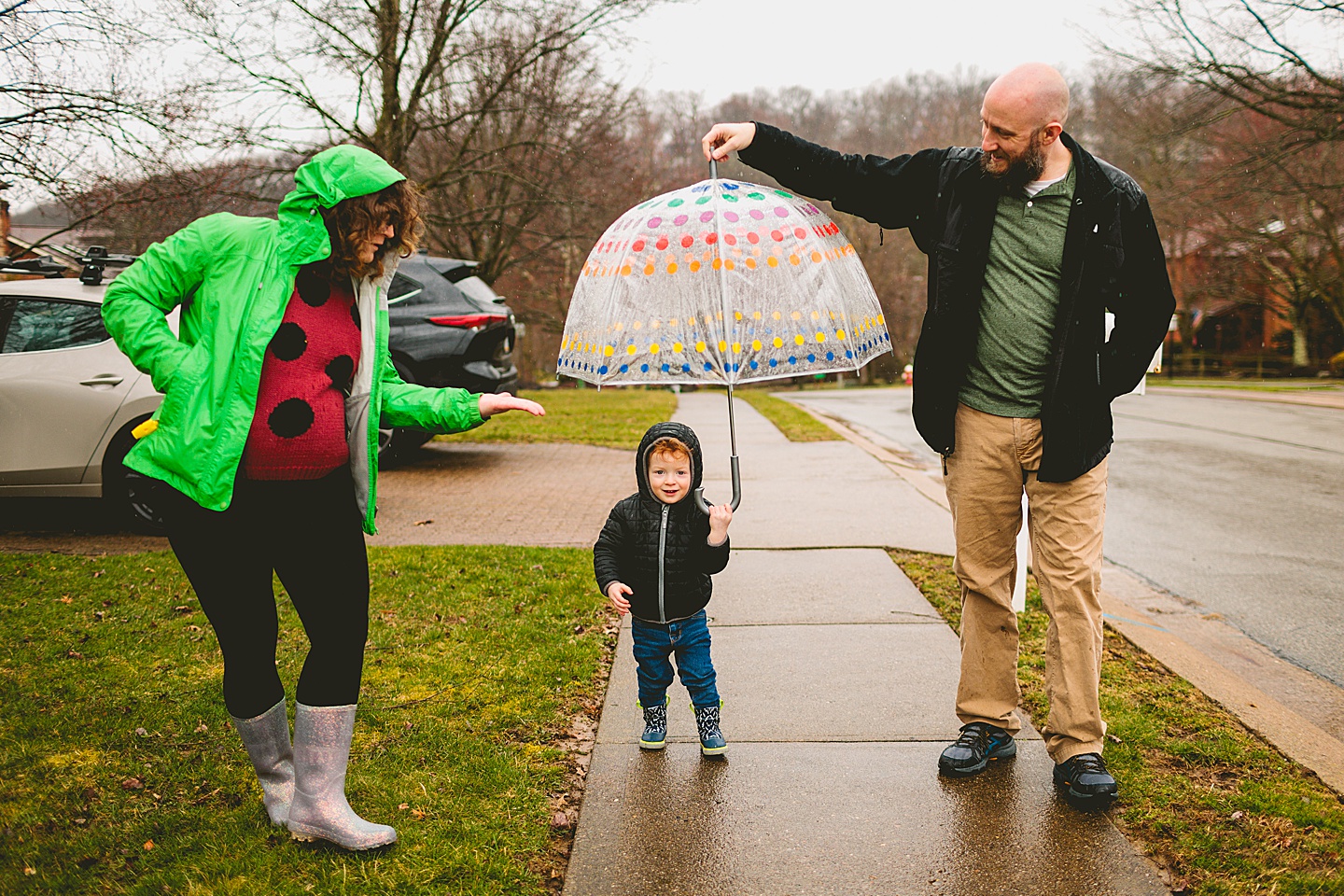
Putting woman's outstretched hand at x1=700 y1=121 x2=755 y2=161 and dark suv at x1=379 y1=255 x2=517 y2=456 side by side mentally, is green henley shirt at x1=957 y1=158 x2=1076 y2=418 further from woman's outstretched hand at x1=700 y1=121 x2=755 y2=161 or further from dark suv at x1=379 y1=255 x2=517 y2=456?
dark suv at x1=379 y1=255 x2=517 y2=456

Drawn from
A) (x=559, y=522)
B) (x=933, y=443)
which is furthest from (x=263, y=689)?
(x=559, y=522)

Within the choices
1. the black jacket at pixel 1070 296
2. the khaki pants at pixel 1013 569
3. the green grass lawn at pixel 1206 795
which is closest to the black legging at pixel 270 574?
the black jacket at pixel 1070 296

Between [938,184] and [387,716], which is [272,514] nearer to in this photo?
[387,716]

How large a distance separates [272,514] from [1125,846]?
2.59 meters

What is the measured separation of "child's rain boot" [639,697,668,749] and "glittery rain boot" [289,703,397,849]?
1.01 m

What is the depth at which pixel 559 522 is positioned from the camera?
7.84 metres

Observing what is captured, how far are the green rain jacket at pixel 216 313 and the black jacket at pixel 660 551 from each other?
1286mm

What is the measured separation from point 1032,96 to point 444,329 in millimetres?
7142

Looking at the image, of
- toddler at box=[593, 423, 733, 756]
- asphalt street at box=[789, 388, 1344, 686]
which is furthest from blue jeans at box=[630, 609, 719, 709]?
asphalt street at box=[789, 388, 1344, 686]

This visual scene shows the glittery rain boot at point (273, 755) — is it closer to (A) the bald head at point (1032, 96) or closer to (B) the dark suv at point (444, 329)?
(A) the bald head at point (1032, 96)

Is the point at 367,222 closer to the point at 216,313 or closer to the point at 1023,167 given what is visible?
the point at 216,313

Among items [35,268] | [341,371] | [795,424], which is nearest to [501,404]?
[341,371]

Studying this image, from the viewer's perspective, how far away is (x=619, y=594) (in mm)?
3508

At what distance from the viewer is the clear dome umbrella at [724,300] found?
3.46 metres
